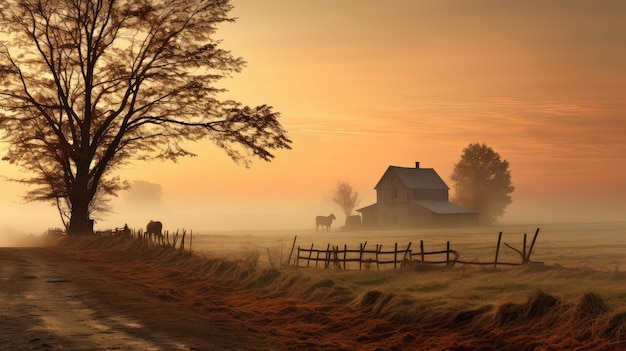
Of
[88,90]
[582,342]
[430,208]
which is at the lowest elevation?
[582,342]

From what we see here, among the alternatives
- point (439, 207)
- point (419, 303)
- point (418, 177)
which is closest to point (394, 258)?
point (419, 303)

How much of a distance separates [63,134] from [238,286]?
2357 cm

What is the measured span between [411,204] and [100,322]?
75.5 meters

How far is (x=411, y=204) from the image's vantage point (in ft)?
281

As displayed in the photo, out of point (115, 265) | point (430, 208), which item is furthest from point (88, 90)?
point (430, 208)

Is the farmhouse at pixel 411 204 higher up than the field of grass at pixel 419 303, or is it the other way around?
the farmhouse at pixel 411 204

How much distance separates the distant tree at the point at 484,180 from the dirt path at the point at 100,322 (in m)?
88.6

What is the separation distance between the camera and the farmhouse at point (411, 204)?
83.4 meters

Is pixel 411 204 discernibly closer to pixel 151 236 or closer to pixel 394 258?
pixel 151 236

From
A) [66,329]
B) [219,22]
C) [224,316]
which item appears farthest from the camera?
[219,22]

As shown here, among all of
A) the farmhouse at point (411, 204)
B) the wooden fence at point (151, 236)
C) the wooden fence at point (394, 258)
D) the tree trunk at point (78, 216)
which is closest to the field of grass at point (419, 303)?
the wooden fence at point (394, 258)

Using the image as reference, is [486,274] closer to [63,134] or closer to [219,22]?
[219,22]

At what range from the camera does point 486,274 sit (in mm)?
22859

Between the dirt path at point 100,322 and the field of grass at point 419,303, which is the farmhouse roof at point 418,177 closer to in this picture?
the field of grass at point 419,303
